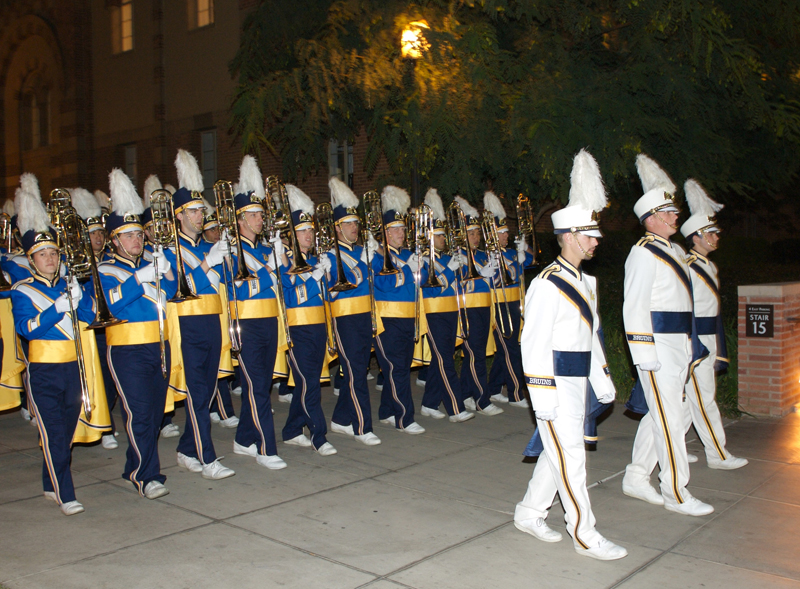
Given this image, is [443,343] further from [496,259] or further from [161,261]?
[161,261]

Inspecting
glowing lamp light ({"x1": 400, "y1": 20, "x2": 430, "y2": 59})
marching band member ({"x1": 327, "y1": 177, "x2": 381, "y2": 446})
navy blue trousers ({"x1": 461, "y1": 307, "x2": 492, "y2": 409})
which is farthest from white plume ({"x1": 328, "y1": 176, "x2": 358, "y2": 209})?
glowing lamp light ({"x1": 400, "y1": 20, "x2": 430, "y2": 59})

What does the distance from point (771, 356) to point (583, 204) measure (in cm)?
450

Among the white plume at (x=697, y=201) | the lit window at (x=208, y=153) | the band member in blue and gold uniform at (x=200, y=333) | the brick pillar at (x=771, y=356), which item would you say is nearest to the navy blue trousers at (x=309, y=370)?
the band member in blue and gold uniform at (x=200, y=333)

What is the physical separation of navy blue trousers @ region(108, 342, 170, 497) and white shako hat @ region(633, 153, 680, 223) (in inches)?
147

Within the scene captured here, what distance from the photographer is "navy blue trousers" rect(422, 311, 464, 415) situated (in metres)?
8.00

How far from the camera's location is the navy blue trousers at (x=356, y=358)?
7.13m

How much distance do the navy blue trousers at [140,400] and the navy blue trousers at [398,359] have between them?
2.48m

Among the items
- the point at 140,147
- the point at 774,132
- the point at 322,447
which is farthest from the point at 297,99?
the point at 140,147

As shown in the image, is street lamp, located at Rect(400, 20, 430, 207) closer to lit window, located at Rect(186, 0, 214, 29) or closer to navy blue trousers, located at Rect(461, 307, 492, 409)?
navy blue trousers, located at Rect(461, 307, 492, 409)

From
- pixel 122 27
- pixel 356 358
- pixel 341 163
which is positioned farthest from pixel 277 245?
pixel 122 27

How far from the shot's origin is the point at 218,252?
6.11 metres

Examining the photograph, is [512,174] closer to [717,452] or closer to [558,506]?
[717,452]

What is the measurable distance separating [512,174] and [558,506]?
5.72 meters

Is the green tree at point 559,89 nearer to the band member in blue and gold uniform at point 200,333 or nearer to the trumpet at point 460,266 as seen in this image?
the trumpet at point 460,266
